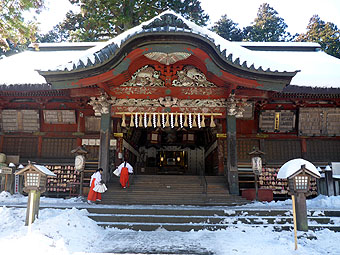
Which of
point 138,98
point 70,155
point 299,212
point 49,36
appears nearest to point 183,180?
point 138,98

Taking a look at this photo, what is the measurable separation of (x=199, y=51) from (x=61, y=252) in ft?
23.2

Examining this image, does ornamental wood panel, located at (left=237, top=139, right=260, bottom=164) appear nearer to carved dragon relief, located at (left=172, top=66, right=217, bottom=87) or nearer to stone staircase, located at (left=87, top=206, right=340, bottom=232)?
carved dragon relief, located at (left=172, top=66, right=217, bottom=87)

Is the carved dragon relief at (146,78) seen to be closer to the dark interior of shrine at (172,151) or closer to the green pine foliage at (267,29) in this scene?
the dark interior of shrine at (172,151)

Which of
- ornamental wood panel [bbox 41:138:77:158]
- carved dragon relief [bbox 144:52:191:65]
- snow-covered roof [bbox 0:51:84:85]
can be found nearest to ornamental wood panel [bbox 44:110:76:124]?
ornamental wood panel [bbox 41:138:77:158]

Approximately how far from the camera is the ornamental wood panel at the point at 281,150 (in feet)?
42.2

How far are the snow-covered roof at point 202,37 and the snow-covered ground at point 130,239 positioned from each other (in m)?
5.19

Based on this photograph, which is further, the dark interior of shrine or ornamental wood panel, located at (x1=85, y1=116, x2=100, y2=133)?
the dark interior of shrine

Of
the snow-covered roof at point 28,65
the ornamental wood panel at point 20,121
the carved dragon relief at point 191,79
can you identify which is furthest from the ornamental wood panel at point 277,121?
the ornamental wood panel at point 20,121

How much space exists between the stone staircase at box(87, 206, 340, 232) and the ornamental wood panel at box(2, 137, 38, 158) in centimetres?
678

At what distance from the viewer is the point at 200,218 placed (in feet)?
25.1

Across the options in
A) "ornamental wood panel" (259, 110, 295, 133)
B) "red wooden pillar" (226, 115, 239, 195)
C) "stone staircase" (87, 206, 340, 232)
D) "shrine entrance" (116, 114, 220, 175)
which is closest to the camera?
"stone staircase" (87, 206, 340, 232)

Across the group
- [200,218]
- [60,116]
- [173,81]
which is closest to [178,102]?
[173,81]

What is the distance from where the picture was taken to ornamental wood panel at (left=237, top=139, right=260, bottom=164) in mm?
12859

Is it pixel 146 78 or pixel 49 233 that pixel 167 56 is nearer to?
pixel 146 78
